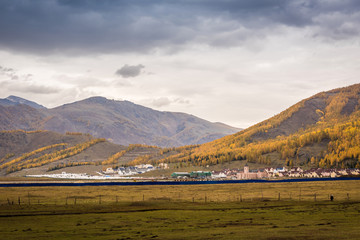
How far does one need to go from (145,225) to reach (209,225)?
9859 millimetres

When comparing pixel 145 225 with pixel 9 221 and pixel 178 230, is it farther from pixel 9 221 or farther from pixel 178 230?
pixel 9 221

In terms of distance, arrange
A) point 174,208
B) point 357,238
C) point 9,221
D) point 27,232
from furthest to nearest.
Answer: point 174,208 → point 9,221 → point 27,232 → point 357,238

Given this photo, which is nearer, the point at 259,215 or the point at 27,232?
the point at 27,232

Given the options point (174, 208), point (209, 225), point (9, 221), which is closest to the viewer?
point (209, 225)

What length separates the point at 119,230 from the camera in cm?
5900

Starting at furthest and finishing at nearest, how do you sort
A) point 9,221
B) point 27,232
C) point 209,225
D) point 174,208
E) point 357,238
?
point 174,208 < point 9,221 < point 209,225 < point 27,232 < point 357,238

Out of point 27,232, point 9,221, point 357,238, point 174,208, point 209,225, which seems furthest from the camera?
point 174,208

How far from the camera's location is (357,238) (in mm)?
47531

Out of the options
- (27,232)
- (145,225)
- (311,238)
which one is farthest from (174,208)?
(311,238)

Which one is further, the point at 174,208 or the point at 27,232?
the point at 174,208

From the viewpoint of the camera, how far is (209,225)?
2459 inches

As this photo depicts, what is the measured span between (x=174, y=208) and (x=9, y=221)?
33.5 meters

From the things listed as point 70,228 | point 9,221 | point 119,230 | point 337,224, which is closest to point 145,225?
point 119,230

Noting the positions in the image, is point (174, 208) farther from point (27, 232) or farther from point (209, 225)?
point (27, 232)
